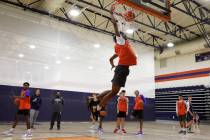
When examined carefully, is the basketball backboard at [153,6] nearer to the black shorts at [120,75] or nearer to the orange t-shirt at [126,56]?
the orange t-shirt at [126,56]

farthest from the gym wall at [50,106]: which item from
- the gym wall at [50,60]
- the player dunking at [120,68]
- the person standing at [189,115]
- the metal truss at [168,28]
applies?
the player dunking at [120,68]

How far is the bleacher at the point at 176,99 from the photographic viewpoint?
2095cm

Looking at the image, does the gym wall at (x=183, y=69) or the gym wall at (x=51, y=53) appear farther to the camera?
the gym wall at (x=183, y=69)

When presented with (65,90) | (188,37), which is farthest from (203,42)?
(65,90)

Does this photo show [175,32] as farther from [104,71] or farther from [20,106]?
[20,106]

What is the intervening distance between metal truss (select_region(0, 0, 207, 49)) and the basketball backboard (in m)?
6.73

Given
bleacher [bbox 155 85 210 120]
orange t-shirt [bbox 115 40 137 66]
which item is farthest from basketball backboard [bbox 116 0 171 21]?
bleacher [bbox 155 85 210 120]

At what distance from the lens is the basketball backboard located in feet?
26.3

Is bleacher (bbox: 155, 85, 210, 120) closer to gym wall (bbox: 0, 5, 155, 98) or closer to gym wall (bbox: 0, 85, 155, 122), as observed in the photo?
→ gym wall (bbox: 0, 5, 155, 98)

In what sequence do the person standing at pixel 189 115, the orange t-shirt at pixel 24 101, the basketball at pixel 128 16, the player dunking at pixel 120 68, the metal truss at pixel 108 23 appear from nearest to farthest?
1. the player dunking at pixel 120 68
2. the basketball at pixel 128 16
3. the orange t-shirt at pixel 24 101
4. the person standing at pixel 189 115
5. the metal truss at pixel 108 23

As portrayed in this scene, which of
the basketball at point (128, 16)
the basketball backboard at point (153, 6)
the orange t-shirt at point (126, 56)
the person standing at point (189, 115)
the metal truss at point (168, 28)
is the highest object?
the metal truss at point (168, 28)

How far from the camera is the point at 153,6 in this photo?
8.75 meters

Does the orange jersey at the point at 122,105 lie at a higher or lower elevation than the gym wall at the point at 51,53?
lower

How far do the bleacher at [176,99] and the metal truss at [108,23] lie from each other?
4287mm
